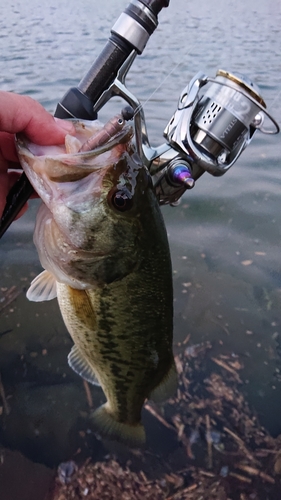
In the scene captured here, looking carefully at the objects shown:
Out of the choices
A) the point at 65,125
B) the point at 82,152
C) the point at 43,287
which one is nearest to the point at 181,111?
the point at 65,125

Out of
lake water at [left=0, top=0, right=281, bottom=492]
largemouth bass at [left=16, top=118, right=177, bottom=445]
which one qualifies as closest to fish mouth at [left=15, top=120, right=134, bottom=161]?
largemouth bass at [left=16, top=118, right=177, bottom=445]

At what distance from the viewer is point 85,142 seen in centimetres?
154

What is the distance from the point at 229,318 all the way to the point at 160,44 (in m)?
10.5

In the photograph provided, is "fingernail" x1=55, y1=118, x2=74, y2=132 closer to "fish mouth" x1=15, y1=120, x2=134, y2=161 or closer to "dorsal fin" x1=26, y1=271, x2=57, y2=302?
"fish mouth" x1=15, y1=120, x2=134, y2=161

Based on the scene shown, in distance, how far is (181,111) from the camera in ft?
7.62

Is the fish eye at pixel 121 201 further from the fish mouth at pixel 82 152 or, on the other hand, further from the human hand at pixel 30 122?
the human hand at pixel 30 122

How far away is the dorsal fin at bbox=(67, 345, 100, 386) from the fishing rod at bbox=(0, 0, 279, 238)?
0.95 meters

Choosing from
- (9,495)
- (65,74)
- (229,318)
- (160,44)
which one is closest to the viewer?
(9,495)

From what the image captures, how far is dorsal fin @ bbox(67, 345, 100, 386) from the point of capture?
6.73 feet

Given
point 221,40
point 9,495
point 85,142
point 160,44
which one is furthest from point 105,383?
point 221,40

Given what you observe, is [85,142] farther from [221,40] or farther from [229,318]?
[221,40]

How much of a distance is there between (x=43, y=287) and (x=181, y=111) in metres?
1.25

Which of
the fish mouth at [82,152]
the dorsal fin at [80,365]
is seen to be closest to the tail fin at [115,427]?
the dorsal fin at [80,365]

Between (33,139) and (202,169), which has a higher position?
(33,139)
